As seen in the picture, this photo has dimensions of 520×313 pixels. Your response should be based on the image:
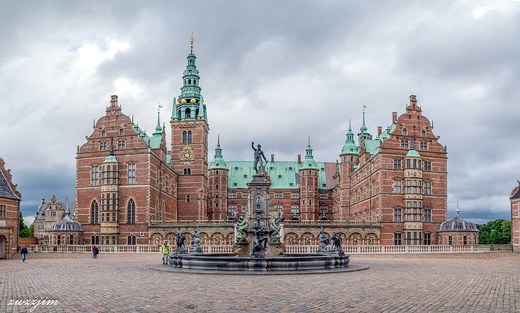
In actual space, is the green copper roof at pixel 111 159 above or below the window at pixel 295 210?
above

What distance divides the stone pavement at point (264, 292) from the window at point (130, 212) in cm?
4404

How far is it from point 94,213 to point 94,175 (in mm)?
4815

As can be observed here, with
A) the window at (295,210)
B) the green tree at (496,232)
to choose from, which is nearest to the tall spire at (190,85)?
the window at (295,210)

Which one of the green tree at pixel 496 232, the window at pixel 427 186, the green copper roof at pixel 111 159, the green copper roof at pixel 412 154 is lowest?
the green tree at pixel 496 232

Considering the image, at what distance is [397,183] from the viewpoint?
7306 cm

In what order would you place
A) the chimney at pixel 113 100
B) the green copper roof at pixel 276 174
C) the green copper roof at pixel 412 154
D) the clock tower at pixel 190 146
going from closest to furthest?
the green copper roof at pixel 412 154 → the chimney at pixel 113 100 → the clock tower at pixel 190 146 → the green copper roof at pixel 276 174

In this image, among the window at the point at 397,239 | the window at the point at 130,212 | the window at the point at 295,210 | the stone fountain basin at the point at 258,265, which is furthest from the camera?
the window at the point at 295,210

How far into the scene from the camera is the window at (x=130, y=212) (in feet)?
237

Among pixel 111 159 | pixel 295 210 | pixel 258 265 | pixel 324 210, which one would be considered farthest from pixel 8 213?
pixel 324 210

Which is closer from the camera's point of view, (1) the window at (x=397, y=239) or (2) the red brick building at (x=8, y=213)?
(2) the red brick building at (x=8, y=213)

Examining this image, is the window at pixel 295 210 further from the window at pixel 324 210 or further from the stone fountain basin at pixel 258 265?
the stone fountain basin at pixel 258 265

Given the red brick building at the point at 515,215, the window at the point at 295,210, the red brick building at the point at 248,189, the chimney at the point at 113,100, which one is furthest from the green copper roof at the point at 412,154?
the window at the point at 295,210

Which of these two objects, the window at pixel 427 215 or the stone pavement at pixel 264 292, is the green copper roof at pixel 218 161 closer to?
the window at pixel 427 215

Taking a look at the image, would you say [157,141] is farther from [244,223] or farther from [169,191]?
[244,223]
